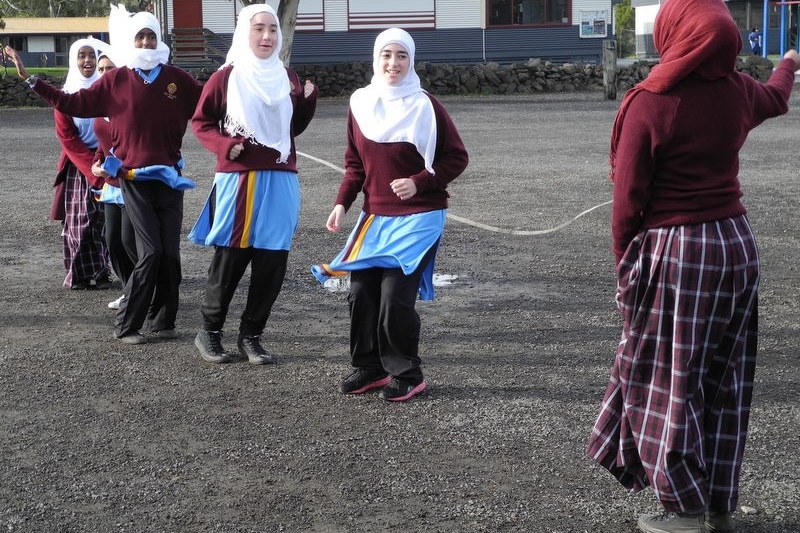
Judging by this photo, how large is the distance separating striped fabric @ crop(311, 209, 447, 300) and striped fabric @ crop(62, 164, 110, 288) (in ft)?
10.4

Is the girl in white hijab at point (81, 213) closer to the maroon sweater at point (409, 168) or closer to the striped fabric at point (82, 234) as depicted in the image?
the striped fabric at point (82, 234)

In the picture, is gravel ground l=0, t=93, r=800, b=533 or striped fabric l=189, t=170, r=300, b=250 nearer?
gravel ground l=0, t=93, r=800, b=533

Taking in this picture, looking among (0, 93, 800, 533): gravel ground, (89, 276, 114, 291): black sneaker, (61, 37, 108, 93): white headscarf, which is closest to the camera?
(0, 93, 800, 533): gravel ground

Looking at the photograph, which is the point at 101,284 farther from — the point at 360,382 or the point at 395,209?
the point at 395,209

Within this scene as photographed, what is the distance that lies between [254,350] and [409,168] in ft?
4.77

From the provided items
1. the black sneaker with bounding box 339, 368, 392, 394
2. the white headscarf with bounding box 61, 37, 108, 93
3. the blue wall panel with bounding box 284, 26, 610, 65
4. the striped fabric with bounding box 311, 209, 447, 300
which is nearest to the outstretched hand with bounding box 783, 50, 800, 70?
the striped fabric with bounding box 311, 209, 447, 300

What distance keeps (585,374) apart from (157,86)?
9.67 feet

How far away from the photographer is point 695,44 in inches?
139

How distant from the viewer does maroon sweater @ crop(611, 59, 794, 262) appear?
3613mm

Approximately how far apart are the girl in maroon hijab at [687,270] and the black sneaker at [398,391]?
1.71 m

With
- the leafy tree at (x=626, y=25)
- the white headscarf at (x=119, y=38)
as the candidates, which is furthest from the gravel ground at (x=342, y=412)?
the leafy tree at (x=626, y=25)

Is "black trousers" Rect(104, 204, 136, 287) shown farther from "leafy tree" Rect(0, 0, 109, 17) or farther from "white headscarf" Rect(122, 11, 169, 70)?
"leafy tree" Rect(0, 0, 109, 17)

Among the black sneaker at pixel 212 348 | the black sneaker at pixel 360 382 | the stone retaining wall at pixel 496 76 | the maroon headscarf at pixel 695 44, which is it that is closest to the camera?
the maroon headscarf at pixel 695 44

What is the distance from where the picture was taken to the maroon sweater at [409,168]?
17.6 ft
